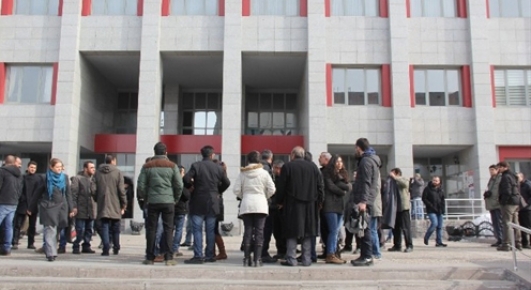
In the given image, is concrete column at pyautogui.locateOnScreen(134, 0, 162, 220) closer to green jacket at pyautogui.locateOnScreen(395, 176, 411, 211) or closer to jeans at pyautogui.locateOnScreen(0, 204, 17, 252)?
jeans at pyautogui.locateOnScreen(0, 204, 17, 252)

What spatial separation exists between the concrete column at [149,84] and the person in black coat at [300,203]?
12332 millimetres

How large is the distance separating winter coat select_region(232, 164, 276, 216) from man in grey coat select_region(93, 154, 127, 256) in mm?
2682

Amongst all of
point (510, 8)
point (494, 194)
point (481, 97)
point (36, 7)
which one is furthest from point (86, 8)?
point (510, 8)

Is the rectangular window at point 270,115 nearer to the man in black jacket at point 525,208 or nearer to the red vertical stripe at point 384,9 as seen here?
the red vertical stripe at point 384,9

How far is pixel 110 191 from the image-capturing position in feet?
29.5

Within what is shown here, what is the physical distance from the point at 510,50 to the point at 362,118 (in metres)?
6.84

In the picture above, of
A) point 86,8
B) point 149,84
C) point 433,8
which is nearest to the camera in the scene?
point 149,84

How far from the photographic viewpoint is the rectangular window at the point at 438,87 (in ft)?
66.6

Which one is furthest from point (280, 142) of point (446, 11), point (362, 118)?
point (446, 11)

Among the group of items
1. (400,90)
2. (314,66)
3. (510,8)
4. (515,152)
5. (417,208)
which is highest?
(510,8)

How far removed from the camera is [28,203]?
10.2 metres

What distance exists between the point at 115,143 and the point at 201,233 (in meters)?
14.2

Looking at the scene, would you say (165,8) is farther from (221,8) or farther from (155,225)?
(155,225)

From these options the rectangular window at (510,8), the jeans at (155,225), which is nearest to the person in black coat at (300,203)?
the jeans at (155,225)
